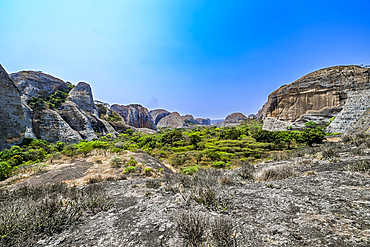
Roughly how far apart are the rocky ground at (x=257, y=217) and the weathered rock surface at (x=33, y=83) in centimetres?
3548

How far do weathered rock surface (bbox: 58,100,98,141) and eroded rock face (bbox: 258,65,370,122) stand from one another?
48.6m

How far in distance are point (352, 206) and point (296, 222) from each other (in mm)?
958

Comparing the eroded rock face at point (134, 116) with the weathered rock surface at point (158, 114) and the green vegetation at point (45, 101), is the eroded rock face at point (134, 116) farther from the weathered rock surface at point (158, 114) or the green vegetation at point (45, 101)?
the green vegetation at point (45, 101)

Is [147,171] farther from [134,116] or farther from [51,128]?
[134,116]

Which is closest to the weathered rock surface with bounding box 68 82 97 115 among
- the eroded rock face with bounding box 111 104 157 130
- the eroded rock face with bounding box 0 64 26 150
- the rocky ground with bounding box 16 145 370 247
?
the eroded rock face with bounding box 0 64 26 150

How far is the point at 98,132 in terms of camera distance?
104 feet

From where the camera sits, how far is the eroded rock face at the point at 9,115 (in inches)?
616

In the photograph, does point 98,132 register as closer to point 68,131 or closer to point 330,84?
point 68,131

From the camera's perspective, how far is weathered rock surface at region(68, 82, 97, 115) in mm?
35438

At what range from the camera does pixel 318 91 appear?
31.3 metres

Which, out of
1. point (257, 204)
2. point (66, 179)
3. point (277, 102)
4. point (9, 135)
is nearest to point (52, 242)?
point (257, 204)

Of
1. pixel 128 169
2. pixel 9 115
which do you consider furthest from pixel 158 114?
pixel 128 169

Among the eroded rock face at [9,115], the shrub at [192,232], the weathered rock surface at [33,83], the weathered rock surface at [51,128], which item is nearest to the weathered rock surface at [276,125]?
the shrub at [192,232]

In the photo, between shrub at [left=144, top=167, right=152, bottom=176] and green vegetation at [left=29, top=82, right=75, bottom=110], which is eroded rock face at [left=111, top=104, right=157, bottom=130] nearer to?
green vegetation at [left=29, top=82, right=75, bottom=110]
